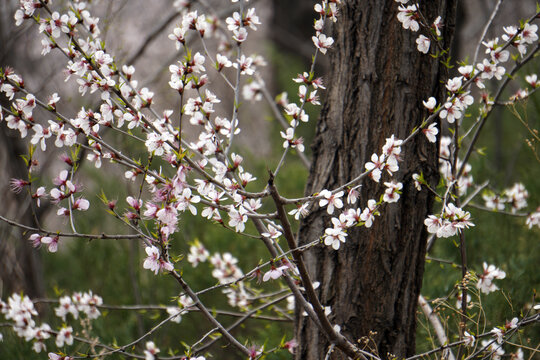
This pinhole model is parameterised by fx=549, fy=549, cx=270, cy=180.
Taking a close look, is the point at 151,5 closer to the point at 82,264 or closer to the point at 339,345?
the point at 82,264

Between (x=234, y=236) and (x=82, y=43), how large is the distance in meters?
2.60

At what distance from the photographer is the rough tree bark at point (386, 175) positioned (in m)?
2.07

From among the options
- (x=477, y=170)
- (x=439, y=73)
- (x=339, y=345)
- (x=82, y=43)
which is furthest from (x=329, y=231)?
(x=477, y=170)

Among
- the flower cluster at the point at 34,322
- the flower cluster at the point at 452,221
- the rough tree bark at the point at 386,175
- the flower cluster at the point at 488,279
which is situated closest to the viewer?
the flower cluster at the point at 452,221

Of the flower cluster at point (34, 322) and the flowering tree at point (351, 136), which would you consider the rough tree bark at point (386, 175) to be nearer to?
the flowering tree at point (351, 136)

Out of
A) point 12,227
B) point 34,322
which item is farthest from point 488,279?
point 12,227

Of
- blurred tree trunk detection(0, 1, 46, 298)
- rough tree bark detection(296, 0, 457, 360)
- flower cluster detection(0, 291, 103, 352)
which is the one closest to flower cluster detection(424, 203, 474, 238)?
rough tree bark detection(296, 0, 457, 360)

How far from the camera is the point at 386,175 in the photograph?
6.82 ft

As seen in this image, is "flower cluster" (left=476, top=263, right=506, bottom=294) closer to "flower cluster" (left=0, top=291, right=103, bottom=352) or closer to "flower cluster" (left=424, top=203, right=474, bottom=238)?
"flower cluster" (left=424, top=203, right=474, bottom=238)

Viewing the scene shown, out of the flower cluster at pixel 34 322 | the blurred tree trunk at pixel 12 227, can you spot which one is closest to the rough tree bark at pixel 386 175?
the flower cluster at pixel 34 322

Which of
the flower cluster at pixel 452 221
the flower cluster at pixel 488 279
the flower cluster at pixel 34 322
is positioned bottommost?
the flower cluster at pixel 34 322

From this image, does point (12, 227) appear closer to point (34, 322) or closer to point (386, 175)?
point (34, 322)

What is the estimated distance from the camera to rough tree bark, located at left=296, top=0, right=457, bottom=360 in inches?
81.6

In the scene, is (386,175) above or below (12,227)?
above
